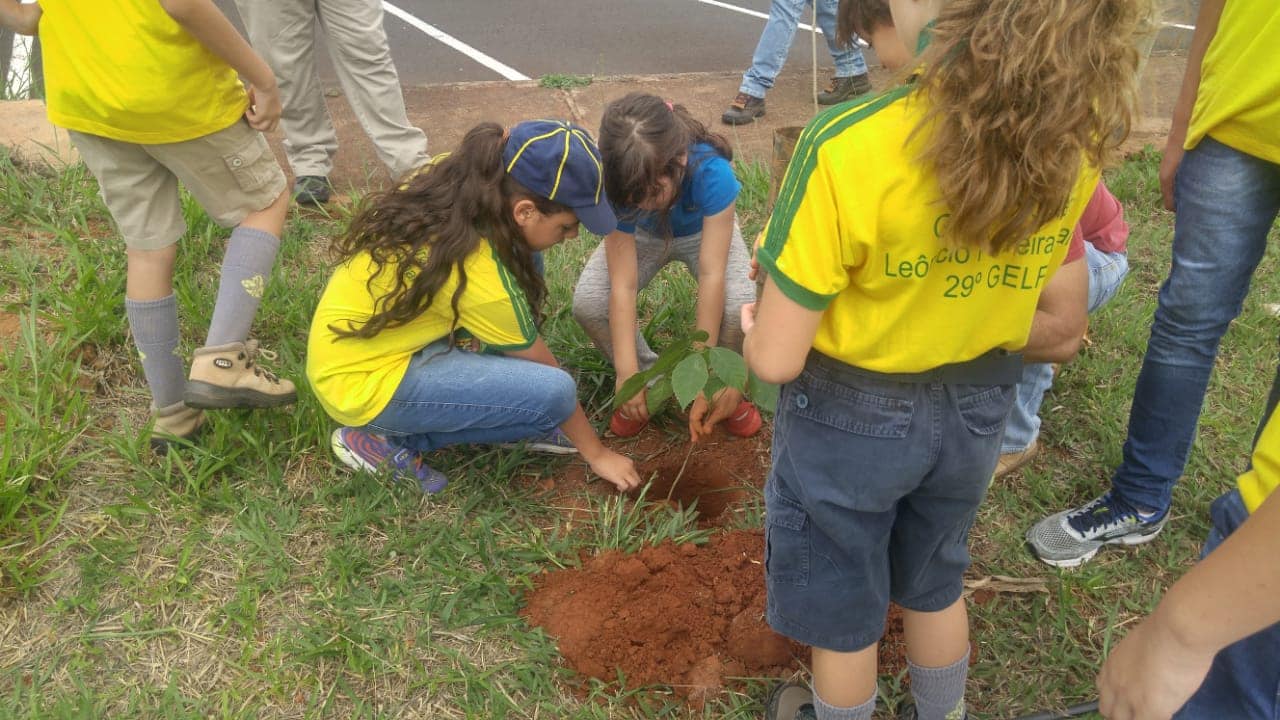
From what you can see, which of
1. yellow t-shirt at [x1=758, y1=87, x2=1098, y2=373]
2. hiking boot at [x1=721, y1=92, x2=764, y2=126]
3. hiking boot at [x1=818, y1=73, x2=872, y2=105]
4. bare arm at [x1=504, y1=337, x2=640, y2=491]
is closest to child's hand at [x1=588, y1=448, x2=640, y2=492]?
bare arm at [x1=504, y1=337, x2=640, y2=491]

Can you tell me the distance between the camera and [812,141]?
1.14 meters

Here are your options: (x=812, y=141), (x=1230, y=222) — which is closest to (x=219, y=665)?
(x=812, y=141)

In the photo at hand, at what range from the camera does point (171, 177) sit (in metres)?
2.39

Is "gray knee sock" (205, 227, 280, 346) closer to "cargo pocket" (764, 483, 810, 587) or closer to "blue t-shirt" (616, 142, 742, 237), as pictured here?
"blue t-shirt" (616, 142, 742, 237)

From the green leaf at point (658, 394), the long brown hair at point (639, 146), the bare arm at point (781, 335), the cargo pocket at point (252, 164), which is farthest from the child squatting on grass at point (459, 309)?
the bare arm at point (781, 335)

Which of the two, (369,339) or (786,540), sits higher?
(786,540)

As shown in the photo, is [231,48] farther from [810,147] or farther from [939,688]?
[939,688]

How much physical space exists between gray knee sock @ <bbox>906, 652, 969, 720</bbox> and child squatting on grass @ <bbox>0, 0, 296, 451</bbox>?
5.52ft

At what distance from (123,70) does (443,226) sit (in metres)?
0.89

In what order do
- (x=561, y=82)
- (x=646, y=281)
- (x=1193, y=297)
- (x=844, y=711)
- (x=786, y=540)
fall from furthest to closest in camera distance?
(x=561, y=82) → (x=646, y=281) → (x=1193, y=297) → (x=844, y=711) → (x=786, y=540)

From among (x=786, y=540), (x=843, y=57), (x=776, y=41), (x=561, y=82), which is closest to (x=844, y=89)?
(x=843, y=57)

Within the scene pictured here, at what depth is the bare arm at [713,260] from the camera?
234 cm

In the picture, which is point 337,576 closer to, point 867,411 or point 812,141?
point 867,411

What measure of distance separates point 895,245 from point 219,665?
1630 millimetres
